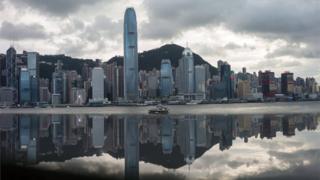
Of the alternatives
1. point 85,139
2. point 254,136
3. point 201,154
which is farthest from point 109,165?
point 254,136

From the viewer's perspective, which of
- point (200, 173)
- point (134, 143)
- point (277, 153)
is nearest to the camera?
point (200, 173)

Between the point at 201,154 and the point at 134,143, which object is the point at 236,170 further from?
the point at 134,143

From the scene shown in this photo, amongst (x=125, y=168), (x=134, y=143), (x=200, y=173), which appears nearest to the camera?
(x=200, y=173)

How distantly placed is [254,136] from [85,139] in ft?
47.8

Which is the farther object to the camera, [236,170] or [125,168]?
[125,168]

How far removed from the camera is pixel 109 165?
23.2m

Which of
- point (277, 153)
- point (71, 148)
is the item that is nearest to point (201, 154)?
point (277, 153)

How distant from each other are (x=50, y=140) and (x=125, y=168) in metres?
18.2

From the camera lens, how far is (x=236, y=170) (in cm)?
2061

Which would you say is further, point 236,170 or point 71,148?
point 71,148

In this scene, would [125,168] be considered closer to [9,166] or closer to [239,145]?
[9,166]

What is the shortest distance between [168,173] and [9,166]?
28.1 feet

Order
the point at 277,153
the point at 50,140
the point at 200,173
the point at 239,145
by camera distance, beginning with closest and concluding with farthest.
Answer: the point at 200,173 → the point at 277,153 → the point at 239,145 → the point at 50,140

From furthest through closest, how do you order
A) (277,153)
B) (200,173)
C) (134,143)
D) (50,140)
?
(50,140) < (134,143) < (277,153) < (200,173)
